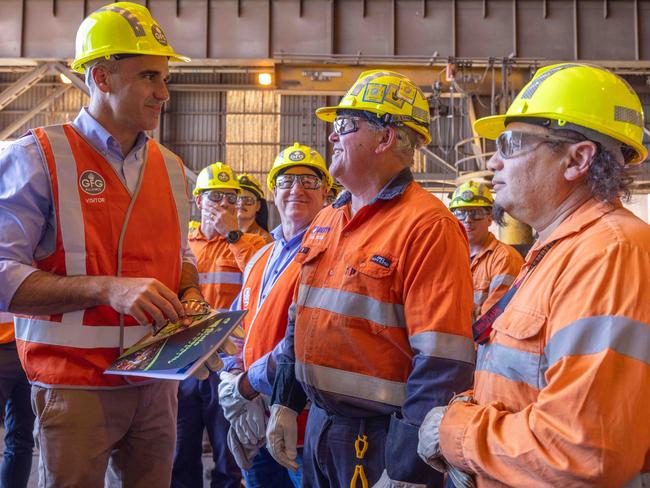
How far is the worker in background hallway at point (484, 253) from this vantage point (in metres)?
6.27

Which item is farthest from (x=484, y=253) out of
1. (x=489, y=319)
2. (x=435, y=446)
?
(x=435, y=446)

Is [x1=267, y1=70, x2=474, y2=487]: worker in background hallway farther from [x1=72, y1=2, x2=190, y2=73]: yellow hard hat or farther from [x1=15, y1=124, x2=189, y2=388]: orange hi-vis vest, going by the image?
[x1=72, y1=2, x2=190, y2=73]: yellow hard hat

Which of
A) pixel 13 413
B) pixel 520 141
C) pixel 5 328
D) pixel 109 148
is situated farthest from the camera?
pixel 13 413

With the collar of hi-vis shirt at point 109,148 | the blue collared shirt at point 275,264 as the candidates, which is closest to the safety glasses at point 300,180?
the blue collared shirt at point 275,264

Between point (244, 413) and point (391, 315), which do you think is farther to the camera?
point (244, 413)

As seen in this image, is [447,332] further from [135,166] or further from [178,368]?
[135,166]

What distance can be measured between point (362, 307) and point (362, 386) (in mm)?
292

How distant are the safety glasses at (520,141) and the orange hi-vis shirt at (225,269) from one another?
395cm

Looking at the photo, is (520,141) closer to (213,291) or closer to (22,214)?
(22,214)

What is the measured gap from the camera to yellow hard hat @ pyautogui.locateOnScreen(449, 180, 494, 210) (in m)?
7.24

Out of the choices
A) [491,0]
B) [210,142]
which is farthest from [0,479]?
[210,142]

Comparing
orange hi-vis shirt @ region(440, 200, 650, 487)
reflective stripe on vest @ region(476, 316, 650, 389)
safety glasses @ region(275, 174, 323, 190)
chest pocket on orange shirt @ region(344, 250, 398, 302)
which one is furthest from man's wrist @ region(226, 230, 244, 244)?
reflective stripe on vest @ region(476, 316, 650, 389)

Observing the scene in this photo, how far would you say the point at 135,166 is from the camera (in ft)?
8.31

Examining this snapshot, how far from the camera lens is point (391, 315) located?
7.93 feet
